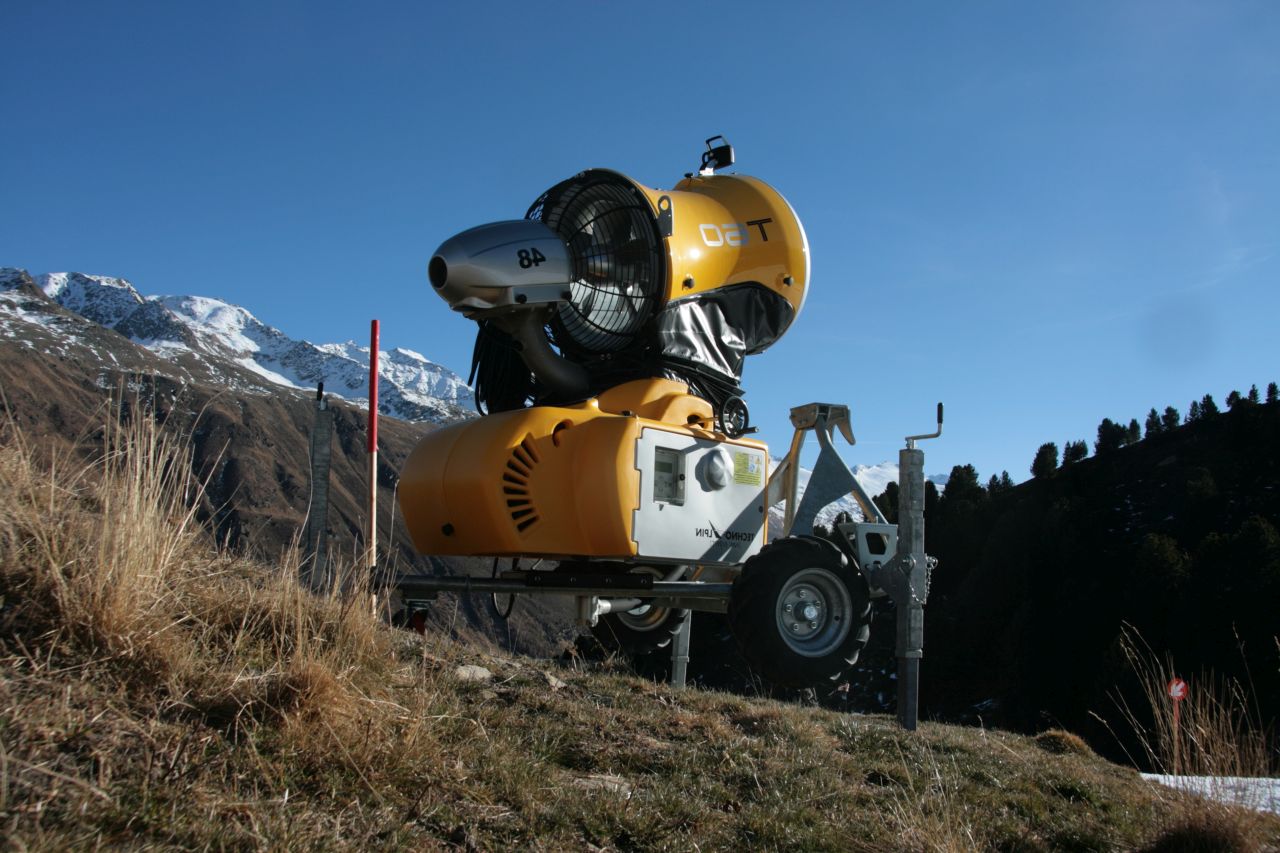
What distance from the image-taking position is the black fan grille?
26.6 ft

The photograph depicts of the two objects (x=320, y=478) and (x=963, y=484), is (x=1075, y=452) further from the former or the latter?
(x=320, y=478)

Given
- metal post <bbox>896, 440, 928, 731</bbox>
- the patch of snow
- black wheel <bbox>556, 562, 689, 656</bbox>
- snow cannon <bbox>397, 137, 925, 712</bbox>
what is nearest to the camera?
the patch of snow

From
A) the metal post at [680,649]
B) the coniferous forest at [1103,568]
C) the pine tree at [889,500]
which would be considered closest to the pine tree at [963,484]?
the coniferous forest at [1103,568]

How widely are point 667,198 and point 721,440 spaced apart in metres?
2.00

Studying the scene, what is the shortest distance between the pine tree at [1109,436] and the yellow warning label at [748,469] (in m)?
65.7

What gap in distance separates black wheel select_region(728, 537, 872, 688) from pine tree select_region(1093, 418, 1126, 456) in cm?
6598

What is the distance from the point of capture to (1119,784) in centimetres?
776

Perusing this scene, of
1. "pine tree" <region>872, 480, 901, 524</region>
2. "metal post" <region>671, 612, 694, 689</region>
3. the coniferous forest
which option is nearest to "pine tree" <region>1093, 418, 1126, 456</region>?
the coniferous forest

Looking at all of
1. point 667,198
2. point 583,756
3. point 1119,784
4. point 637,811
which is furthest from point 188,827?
point 1119,784

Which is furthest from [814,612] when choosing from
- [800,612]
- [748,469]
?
[748,469]

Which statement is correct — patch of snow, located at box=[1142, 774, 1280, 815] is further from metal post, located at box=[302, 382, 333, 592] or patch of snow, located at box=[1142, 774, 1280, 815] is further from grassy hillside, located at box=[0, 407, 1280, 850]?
metal post, located at box=[302, 382, 333, 592]

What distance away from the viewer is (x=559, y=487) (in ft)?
23.8

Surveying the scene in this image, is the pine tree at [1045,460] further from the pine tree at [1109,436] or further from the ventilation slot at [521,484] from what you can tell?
the ventilation slot at [521,484]

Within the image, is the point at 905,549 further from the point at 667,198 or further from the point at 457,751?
the point at 457,751
